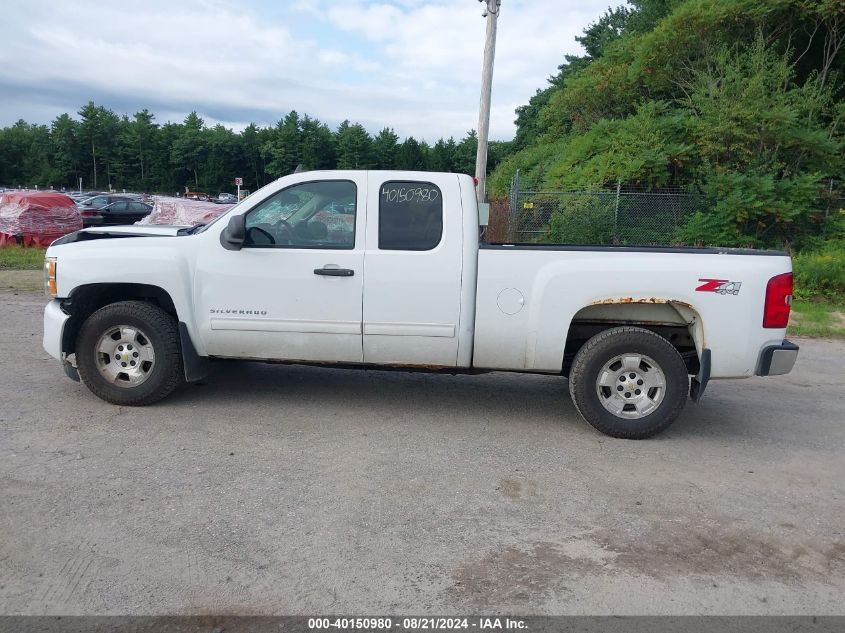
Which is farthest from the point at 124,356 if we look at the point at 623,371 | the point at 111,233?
the point at 623,371

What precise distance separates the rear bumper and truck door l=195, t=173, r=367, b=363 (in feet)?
10.1

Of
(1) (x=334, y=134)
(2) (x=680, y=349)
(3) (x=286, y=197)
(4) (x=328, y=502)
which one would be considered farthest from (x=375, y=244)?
(1) (x=334, y=134)

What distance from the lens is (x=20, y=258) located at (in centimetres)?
1667

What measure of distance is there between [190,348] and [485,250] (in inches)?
99.0

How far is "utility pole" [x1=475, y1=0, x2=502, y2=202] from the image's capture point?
49.1ft

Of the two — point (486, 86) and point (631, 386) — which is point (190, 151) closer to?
point (486, 86)

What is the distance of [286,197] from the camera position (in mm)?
5590

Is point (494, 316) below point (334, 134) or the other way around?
below

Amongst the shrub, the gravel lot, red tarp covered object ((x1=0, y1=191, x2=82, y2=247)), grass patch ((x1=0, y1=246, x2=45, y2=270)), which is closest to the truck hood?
the gravel lot

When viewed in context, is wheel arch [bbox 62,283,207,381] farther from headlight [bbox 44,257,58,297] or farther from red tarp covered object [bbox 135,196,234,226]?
red tarp covered object [bbox 135,196,234,226]

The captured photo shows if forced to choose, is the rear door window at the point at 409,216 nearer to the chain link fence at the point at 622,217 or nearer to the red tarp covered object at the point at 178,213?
the chain link fence at the point at 622,217

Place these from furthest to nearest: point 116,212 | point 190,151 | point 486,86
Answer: point 190,151, point 116,212, point 486,86

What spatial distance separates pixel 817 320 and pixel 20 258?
17073 mm

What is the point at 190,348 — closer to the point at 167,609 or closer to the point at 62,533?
the point at 62,533
